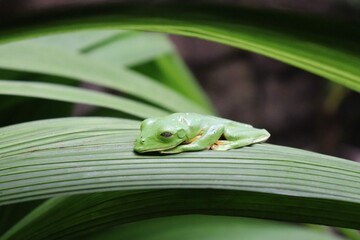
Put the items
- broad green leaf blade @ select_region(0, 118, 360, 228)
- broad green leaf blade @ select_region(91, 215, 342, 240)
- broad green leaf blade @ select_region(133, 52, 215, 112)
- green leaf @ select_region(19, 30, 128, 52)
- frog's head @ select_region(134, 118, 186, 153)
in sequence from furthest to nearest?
1. broad green leaf blade @ select_region(133, 52, 215, 112)
2. green leaf @ select_region(19, 30, 128, 52)
3. broad green leaf blade @ select_region(91, 215, 342, 240)
4. frog's head @ select_region(134, 118, 186, 153)
5. broad green leaf blade @ select_region(0, 118, 360, 228)

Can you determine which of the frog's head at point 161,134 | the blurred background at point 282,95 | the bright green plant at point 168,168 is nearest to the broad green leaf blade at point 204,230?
the bright green plant at point 168,168

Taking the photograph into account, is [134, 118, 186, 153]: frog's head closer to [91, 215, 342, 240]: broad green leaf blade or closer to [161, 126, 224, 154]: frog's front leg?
[161, 126, 224, 154]: frog's front leg

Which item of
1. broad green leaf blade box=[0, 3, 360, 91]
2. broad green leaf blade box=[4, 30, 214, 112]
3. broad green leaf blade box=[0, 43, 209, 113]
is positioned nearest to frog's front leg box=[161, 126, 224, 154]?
broad green leaf blade box=[0, 3, 360, 91]

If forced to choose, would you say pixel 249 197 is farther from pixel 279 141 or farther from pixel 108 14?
pixel 279 141

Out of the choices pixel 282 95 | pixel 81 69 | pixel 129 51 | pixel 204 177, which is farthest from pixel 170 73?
pixel 282 95

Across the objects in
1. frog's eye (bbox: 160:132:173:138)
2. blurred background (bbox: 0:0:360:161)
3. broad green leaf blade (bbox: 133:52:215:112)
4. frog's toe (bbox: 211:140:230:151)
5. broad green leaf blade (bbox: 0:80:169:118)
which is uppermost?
blurred background (bbox: 0:0:360:161)

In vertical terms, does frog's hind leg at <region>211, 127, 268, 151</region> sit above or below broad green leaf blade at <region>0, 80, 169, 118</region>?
below

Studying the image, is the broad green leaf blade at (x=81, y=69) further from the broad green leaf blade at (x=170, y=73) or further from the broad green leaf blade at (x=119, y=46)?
the broad green leaf blade at (x=170, y=73)

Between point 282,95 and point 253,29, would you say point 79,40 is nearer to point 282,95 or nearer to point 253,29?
point 253,29
